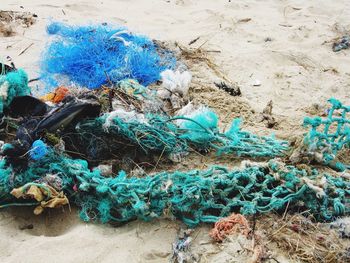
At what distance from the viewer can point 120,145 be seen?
284cm

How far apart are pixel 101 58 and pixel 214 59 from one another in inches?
46.7

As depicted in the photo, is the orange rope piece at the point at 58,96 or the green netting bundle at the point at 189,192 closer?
the green netting bundle at the point at 189,192

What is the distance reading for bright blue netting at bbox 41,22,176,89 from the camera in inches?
147

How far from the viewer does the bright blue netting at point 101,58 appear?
373cm

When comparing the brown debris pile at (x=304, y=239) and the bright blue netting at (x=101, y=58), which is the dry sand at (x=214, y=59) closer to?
the brown debris pile at (x=304, y=239)

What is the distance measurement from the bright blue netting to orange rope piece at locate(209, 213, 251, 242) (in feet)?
5.73

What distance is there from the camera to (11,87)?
115 inches

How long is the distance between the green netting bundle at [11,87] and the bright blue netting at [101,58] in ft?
2.11

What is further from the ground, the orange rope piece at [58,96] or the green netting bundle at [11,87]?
the green netting bundle at [11,87]

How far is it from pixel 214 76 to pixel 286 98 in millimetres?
703

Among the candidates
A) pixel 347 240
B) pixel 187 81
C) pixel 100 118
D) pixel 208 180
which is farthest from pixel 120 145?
pixel 347 240

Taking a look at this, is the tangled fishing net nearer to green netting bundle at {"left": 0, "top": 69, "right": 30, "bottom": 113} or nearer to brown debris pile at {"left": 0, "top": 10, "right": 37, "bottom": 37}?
green netting bundle at {"left": 0, "top": 69, "right": 30, "bottom": 113}

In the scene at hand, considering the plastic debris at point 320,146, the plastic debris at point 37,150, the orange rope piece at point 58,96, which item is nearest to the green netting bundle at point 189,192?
the plastic debris at point 37,150

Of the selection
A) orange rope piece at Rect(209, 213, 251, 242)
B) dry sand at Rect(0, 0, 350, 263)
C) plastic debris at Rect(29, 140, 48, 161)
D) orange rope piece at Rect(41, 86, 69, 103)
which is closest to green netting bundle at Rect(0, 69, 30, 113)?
orange rope piece at Rect(41, 86, 69, 103)
